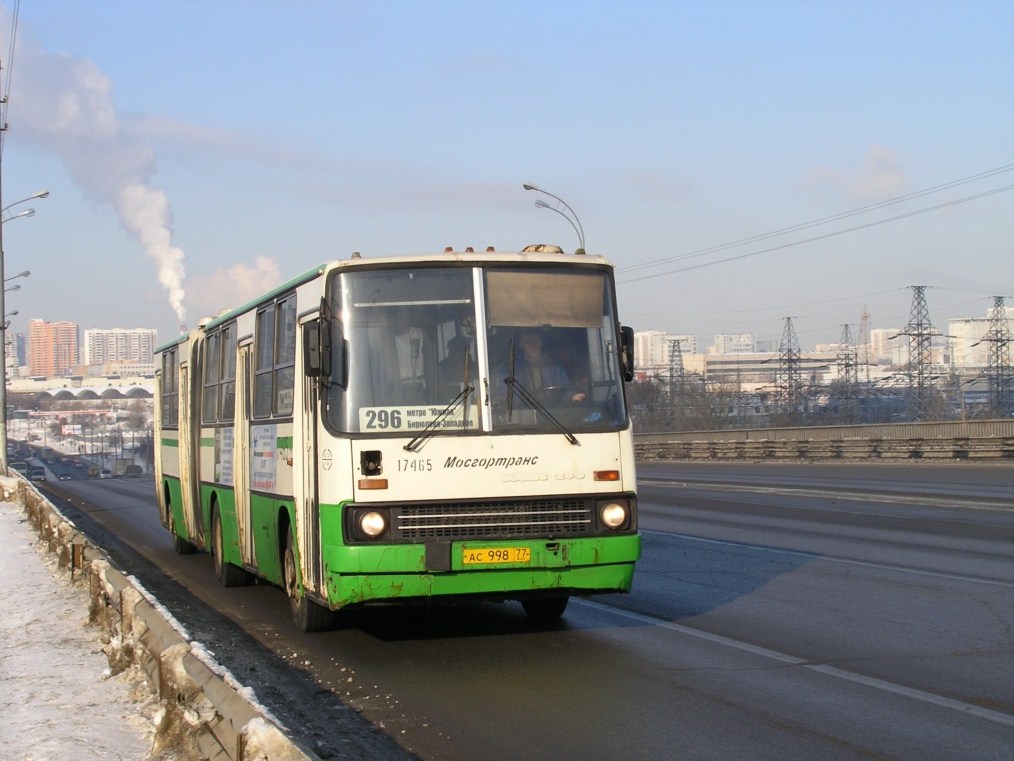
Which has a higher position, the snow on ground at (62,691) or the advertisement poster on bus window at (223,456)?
the advertisement poster on bus window at (223,456)

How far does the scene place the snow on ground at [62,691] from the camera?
278 inches

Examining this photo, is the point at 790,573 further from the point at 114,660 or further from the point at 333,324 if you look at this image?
the point at 114,660

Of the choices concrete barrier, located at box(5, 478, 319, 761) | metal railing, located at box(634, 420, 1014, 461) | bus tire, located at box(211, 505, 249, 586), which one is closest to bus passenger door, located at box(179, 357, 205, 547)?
bus tire, located at box(211, 505, 249, 586)

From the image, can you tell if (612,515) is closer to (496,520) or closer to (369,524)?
(496,520)

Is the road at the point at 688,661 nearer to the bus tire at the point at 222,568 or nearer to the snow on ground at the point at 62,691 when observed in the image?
the bus tire at the point at 222,568

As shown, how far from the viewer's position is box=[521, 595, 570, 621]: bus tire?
1083cm

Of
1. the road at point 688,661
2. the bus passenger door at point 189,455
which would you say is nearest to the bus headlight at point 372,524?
the road at point 688,661

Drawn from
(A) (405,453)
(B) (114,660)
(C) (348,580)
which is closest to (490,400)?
(A) (405,453)

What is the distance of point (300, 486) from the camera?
10188mm

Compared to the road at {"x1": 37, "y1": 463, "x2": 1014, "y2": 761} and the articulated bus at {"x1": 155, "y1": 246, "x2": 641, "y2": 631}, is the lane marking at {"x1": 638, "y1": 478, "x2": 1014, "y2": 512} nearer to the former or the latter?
the road at {"x1": 37, "y1": 463, "x2": 1014, "y2": 761}

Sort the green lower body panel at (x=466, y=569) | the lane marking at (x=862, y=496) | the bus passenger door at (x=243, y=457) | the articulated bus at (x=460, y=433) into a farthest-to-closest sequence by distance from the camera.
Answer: the lane marking at (x=862, y=496), the bus passenger door at (x=243, y=457), the articulated bus at (x=460, y=433), the green lower body panel at (x=466, y=569)

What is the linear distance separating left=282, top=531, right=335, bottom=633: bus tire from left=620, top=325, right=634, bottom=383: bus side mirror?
2996 mm

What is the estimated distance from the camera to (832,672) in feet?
27.6

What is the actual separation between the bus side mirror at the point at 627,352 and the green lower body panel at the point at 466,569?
136cm
